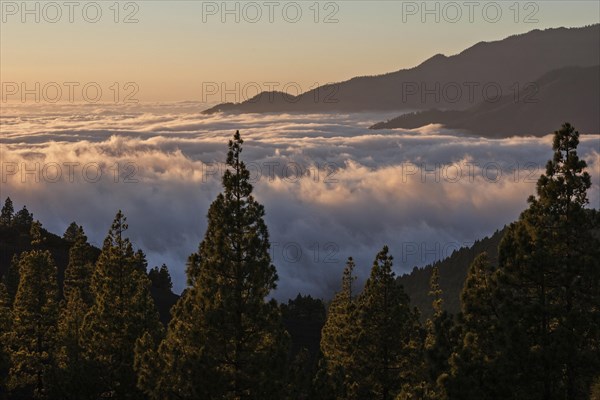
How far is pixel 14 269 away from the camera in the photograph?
9262 centimetres

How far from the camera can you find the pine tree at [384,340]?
133 feet

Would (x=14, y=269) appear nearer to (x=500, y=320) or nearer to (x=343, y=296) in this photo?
(x=343, y=296)

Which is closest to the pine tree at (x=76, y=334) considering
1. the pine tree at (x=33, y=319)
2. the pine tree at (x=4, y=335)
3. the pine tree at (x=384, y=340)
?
the pine tree at (x=33, y=319)

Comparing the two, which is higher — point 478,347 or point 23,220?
point 478,347

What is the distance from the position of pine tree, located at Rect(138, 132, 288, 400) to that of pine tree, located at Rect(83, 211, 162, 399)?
32.7 ft

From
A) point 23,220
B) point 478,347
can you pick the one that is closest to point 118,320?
point 478,347

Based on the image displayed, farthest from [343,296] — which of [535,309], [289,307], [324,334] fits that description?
[289,307]

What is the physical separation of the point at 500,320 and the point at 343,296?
39.5 m

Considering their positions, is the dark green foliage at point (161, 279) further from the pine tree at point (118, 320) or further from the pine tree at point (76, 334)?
the pine tree at point (118, 320)

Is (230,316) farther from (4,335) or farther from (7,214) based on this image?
(7,214)

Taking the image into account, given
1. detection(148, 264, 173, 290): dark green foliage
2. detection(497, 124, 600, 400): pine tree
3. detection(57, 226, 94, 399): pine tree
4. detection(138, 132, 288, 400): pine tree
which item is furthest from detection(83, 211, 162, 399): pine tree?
detection(148, 264, 173, 290): dark green foliage

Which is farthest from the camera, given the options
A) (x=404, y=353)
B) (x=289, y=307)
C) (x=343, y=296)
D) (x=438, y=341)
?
(x=289, y=307)

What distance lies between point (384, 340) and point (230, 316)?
470 inches

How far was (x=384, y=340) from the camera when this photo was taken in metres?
40.4
